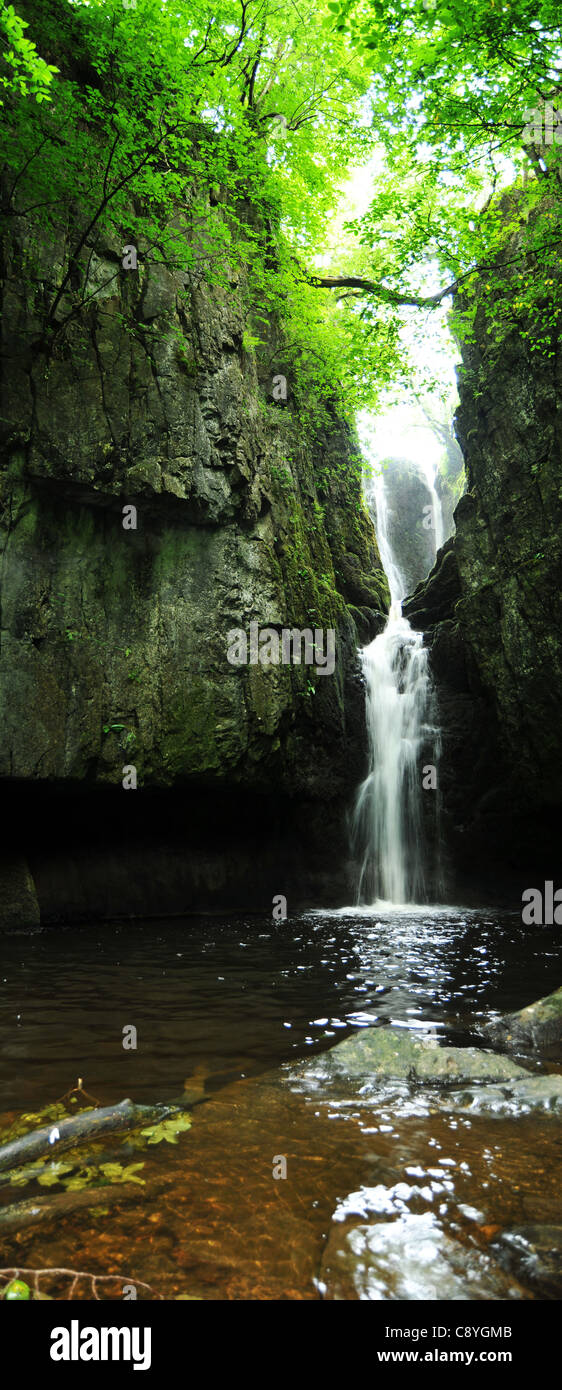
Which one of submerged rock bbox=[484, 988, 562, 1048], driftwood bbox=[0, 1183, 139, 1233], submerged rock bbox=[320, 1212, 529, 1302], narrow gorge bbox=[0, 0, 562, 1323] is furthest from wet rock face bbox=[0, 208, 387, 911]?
submerged rock bbox=[320, 1212, 529, 1302]

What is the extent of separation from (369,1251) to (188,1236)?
0.72 metres

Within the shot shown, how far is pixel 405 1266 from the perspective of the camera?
8.16 feet

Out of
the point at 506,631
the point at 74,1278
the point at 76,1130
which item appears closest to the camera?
the point at 74,1278

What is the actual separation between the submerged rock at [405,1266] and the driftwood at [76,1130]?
4.98 ft

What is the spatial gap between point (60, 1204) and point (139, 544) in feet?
32.8

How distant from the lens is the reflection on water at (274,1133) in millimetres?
2498

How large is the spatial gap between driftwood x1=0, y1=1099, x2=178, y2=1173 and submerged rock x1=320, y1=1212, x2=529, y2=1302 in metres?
1.52

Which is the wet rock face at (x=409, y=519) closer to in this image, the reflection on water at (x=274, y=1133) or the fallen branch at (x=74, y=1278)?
the reflection on water at (x=274, y=1133)

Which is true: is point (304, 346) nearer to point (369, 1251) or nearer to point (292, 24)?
point (292, 24)

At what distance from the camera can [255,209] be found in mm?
15195

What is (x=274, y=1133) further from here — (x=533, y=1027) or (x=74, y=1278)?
(x=533, y=1027)

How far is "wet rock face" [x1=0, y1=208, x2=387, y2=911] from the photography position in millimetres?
10195

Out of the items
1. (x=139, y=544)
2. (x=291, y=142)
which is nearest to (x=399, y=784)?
(x=139, y=544)

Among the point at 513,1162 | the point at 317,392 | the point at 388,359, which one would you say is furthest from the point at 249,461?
the point at 513,1162
